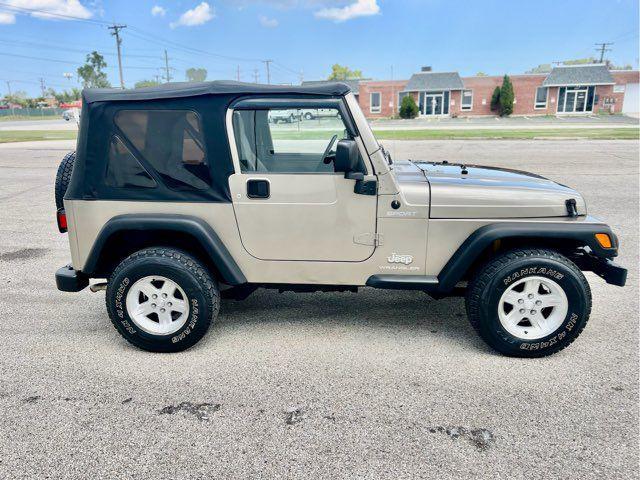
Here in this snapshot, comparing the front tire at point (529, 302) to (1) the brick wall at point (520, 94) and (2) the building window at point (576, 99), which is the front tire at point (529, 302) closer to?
(1) the brick wall at point (520, 94)

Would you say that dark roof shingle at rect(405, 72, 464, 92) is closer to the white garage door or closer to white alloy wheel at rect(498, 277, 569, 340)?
the white garage door

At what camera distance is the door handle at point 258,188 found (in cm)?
372

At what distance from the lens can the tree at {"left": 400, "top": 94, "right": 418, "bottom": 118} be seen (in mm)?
53156

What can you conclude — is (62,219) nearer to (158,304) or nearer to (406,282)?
(158,304)

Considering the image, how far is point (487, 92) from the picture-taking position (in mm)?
55938

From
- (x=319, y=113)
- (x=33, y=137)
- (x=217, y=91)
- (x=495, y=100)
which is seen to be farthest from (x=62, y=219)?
(x=495, y=100)

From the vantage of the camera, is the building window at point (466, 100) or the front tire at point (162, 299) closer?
the front tire at point (162, 299)

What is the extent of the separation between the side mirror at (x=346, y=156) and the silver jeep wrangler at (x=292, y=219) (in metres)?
0.04

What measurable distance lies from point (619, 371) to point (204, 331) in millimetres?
2992

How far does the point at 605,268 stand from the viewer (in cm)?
383

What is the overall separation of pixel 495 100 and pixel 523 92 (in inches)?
143

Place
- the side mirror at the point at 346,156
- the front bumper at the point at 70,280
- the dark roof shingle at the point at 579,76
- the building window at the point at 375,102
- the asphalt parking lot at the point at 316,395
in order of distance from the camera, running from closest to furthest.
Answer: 1. the asphalt parking lot at the point at 316,395
2. the side mirror at the point at 346,156
3. the front bumper at the point at 70,280
4. the dark roof shingle at the point at 579,76
5. the building window at the point at 375,102

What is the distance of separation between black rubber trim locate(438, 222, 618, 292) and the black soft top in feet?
4.64

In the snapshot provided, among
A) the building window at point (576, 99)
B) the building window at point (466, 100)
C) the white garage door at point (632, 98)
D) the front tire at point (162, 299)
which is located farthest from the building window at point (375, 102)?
the front tire at point (162, 299)
